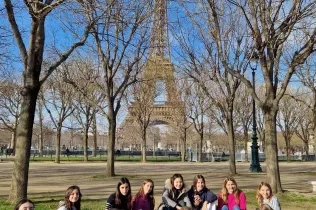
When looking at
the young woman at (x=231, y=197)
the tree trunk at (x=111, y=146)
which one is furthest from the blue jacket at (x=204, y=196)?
the tree trunk at (x=111, y=146)

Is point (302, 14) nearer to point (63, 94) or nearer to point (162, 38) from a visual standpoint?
point (162, 38)

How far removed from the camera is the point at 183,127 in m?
39.7

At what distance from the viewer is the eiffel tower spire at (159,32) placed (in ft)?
44.4

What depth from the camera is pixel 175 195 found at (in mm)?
7059

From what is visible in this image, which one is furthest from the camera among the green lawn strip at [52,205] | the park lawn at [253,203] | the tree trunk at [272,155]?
the tree trunk at [272,155]

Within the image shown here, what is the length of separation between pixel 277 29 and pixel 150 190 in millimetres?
7412

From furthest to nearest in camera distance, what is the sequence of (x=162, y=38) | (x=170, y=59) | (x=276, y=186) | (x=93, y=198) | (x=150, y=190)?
(x=170, y=59) < (x=162, y=38) < (x=276, y=186) < (x=93, y=198) < (x=150, y=190)

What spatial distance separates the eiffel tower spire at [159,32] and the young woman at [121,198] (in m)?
7.45

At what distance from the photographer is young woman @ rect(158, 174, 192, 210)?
6938mm

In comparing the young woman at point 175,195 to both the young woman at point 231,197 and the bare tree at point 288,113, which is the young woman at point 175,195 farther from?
the bare tree at point 288,113

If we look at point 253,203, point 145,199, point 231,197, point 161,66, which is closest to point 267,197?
point 231,197

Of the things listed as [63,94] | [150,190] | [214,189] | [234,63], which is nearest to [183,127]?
[63,94]

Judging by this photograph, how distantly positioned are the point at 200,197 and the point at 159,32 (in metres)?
9.77

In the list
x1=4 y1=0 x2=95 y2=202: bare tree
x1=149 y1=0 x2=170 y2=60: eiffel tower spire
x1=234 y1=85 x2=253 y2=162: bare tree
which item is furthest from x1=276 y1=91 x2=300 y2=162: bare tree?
x1=4 y1=0 x2=95 y2=202: bare tree
